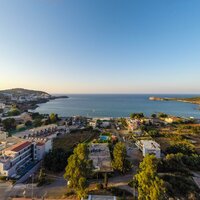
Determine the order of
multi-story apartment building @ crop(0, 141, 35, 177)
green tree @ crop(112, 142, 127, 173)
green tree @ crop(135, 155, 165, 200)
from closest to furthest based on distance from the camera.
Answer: green tree @ crop(135, 155, 165, 200)
multi-story apartment building @ crop(0, 141, 35, 177)
green tree @ crop(112, 142, 127, 173)

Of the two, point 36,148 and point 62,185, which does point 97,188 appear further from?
point 36,148

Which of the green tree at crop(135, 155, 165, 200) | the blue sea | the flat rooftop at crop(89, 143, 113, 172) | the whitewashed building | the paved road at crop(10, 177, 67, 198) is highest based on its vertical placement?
the green tree at crop(135, 155, 165, 200)

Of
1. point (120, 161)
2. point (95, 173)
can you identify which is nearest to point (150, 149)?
point (120, 161)

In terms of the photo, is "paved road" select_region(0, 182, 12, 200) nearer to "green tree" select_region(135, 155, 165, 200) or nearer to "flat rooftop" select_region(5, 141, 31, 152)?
"flat rooftop" select_region(5, 141, 31, 152)

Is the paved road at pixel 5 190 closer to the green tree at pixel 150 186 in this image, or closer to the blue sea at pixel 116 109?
the green tree at pixel 150 186

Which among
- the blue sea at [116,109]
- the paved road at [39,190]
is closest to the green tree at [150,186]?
the paved road at [39,190]

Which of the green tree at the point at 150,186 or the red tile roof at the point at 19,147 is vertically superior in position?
the green tree at the point at 150,186

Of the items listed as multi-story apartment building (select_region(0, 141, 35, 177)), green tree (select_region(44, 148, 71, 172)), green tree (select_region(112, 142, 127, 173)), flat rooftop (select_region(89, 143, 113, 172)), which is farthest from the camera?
green tree (select_region(44, 148, 71, 172))

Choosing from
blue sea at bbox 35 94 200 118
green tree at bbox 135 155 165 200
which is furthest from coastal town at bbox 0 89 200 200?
blue sea at bbox 35 94 200 118

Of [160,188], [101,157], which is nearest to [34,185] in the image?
[101,157]

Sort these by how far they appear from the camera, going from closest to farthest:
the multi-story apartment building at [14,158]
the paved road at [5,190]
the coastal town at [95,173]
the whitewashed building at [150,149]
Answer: the coastal town at [95,173] < the paved road at [5,190] < the multi-story apartment building at [14,158] < the whitewashed building at [150,149]
